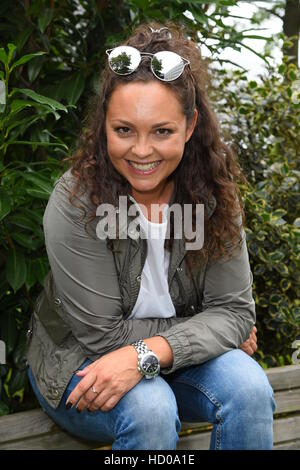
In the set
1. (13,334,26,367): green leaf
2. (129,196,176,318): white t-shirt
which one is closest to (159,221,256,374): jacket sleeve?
(129,196,176,318): white t-shirt

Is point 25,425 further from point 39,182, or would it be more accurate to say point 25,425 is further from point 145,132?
point 145,132

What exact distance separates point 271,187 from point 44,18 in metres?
1.32

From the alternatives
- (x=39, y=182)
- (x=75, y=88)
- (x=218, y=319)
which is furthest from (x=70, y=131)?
(x=218, y=319)

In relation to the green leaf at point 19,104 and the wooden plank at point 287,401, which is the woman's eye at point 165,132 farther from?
the wooden plank at point 287,401

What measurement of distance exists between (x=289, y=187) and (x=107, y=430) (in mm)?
1630

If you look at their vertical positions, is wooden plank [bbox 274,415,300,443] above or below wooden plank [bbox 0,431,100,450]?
below

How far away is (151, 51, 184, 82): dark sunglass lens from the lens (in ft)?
6.19

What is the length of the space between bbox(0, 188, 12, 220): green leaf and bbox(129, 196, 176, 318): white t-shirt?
0.38 metres

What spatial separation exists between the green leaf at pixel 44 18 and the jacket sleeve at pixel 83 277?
623mm

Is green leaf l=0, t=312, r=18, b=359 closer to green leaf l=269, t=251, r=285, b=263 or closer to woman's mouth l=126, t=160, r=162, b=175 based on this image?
woman's mouth l=126, t=160, r=162, b=175

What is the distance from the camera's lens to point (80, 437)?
225cm

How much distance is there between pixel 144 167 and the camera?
6.49ft

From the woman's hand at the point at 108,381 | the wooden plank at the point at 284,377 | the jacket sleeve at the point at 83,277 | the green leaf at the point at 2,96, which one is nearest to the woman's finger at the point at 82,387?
the woman's hand at the point at 108,381

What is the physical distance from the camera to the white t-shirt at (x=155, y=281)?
82.6 inches
